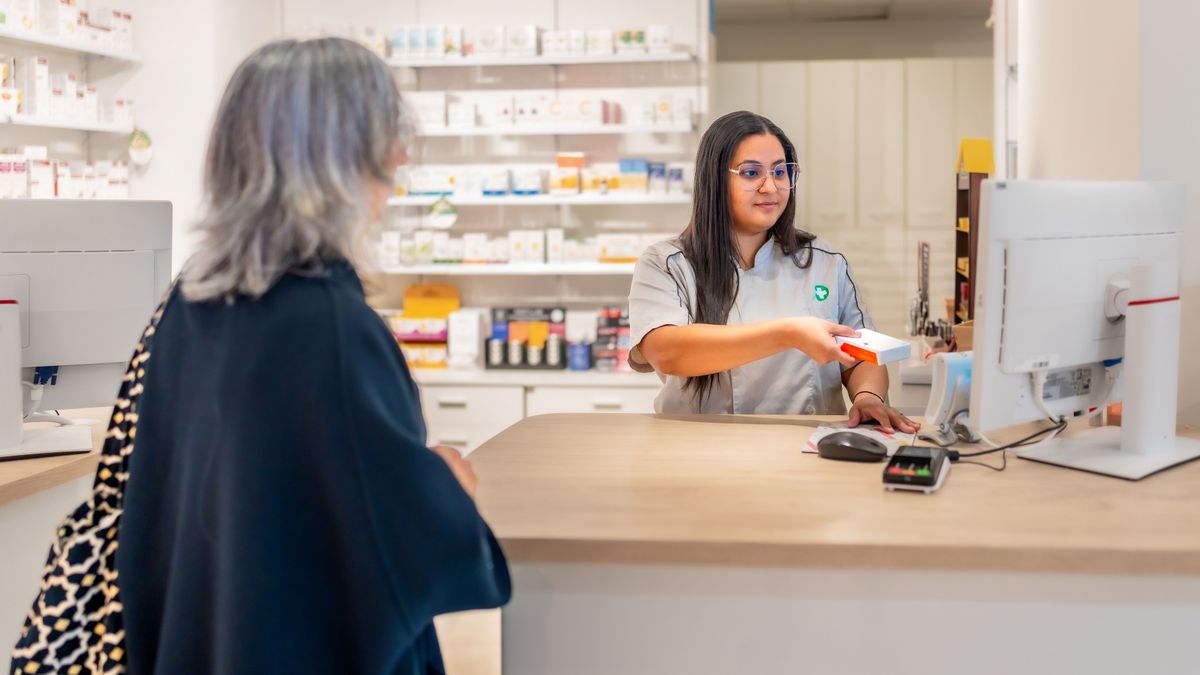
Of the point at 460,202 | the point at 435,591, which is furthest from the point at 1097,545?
the point at 460,202

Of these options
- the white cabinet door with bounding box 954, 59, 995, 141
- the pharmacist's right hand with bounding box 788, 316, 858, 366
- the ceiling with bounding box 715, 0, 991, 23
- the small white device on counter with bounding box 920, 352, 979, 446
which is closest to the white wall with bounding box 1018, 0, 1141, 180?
the small white device on counter with bounding box 920, 352, 979, 446

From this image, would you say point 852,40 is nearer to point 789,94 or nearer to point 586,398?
point 789,94

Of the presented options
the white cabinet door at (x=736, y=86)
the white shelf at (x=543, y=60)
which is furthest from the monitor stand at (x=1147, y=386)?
the white cabinet door at (x=736, y=86)

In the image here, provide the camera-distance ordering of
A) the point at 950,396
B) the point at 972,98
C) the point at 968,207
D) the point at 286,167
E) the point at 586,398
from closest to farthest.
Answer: the point at 286,167 → the point at 950,396 → the point at 968,207 → the point at 586,398 → the point at 972,98

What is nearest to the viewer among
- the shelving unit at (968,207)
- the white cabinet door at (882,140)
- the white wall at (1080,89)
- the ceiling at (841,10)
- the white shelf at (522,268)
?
the white wall at (1080,89)

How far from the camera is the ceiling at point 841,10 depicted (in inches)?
269

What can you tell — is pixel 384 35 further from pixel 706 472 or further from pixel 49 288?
pixel 706 472

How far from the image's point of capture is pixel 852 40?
7387 mm

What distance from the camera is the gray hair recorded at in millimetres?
1101

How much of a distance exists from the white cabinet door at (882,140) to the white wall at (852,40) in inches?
56.3

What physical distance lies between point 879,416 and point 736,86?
4222 millimetres

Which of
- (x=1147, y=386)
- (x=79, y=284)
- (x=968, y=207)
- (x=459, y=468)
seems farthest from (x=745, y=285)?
(x=968, y=207)

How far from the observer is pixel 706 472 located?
186 centimetres

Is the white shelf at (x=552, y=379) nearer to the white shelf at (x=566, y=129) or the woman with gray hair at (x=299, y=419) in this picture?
the white shelf at (x=566, y=129)
